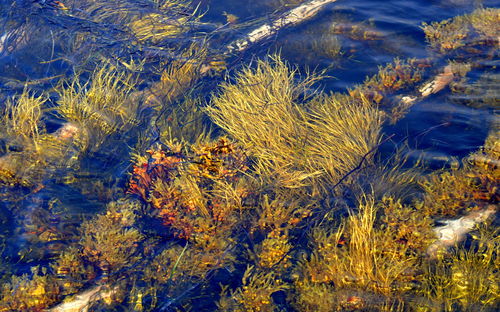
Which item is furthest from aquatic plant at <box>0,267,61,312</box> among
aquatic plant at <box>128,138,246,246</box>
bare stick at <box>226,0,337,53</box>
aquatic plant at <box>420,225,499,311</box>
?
bare stick at <box>226,0,337,53</box>

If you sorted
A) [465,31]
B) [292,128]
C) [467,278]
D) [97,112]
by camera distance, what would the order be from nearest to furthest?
[467,278] < [292,128] < [97,112] < [465,31]

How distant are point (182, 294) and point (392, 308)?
62.1 inches

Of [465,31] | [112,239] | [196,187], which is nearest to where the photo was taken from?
[112,239]

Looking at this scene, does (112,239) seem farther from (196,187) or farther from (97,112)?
(97,112)

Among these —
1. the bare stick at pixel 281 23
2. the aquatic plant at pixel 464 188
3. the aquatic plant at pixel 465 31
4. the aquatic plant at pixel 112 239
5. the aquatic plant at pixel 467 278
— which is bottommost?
the aquatic plant at pixel 467 278

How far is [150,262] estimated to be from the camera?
133 inches

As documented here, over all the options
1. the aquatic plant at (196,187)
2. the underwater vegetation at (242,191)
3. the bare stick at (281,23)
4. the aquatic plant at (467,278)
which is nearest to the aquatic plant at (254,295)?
the underwater vegetation at (242,191)

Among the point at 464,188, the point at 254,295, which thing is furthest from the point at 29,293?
the point at 464,188

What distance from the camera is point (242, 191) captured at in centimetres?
366

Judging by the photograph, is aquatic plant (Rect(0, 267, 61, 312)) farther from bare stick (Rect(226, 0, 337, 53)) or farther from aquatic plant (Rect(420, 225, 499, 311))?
bare stick (Rect(226, 0, 337, 53))

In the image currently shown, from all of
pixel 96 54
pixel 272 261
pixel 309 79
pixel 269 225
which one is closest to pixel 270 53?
pixel 309 79

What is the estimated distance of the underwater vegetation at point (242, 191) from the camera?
3.09 meters

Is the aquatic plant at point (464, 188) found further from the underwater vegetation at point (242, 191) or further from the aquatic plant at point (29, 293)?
the aquatic plant at point (29, 293)

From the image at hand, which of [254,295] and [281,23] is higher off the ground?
[281,23]
